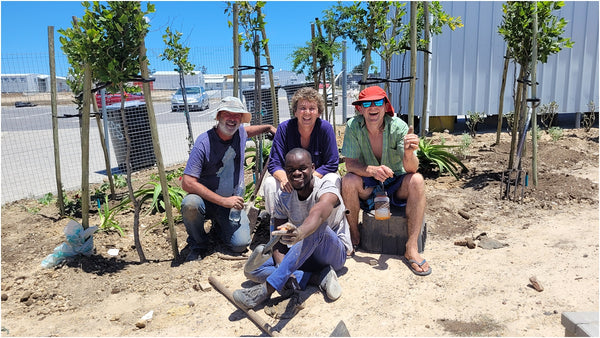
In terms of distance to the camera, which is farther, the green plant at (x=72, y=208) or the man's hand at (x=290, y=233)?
the green plant at (x=72, y=208)

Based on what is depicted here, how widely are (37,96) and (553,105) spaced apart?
33.6 feet

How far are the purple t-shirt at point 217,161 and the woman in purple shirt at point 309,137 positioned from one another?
0.41 metres

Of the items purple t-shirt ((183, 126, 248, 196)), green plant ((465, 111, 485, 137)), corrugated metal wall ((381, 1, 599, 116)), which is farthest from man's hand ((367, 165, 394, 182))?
corrugated metal wall ((381, 1, 599, 116))

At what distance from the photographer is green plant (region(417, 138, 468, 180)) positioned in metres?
5.90

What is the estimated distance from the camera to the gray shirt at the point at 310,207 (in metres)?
3.12

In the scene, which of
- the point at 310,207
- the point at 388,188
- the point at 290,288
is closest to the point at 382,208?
the point at 388,188

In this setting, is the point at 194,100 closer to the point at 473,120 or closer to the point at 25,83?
the point at 25,83

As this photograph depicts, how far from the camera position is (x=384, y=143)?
12.1ft

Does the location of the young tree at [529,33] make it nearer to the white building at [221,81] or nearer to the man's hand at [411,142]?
the man's hand at [411,142]

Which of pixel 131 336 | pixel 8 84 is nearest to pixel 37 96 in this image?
pixel 8 84

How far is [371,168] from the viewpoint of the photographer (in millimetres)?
3594

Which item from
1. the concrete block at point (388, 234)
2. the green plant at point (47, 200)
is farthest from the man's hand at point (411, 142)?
the green plant at point (47, 200)

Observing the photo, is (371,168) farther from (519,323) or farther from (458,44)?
(458,44)

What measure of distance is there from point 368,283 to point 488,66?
814cm
